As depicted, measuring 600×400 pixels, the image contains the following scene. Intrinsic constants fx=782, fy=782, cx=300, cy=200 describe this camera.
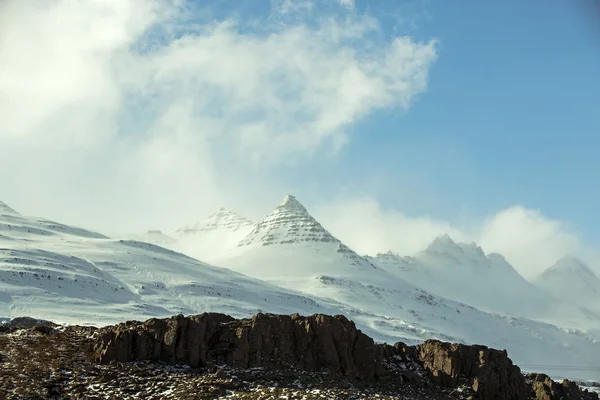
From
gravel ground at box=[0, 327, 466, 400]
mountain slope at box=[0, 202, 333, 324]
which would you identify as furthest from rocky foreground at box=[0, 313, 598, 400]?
mountain slope at box=[0, 202, 333, 324]

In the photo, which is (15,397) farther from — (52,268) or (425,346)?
(52,268)

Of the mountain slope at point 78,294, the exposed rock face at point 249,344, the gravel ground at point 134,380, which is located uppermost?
the mountain slope at point 78,294

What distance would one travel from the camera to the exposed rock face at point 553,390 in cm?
5988

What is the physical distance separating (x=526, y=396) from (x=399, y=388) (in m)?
10.7

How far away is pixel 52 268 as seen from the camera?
18062 centimetres

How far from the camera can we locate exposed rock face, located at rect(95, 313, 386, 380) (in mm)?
55031

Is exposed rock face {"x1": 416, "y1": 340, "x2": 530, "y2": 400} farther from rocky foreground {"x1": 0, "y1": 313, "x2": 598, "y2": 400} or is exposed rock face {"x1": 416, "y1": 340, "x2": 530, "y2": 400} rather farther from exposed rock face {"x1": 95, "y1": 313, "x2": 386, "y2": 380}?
exposed rock face {"x1": 95, "y1": 313, "x2": 386, "y2": 380}

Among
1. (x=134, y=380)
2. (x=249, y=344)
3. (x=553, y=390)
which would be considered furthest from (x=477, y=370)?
(x=134, y=380)

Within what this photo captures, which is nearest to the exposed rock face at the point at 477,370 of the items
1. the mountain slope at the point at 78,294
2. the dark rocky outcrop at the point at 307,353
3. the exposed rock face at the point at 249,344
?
the dark rocky outcrop at the point at 307,353

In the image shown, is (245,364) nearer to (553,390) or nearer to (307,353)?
(307,353)

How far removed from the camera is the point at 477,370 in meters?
59.5

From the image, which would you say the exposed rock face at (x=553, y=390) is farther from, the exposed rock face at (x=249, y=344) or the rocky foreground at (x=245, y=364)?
the exposed rock face at (x=249, y=344)

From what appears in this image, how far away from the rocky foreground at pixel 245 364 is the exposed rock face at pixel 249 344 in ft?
0.24

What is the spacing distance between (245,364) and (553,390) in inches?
956
